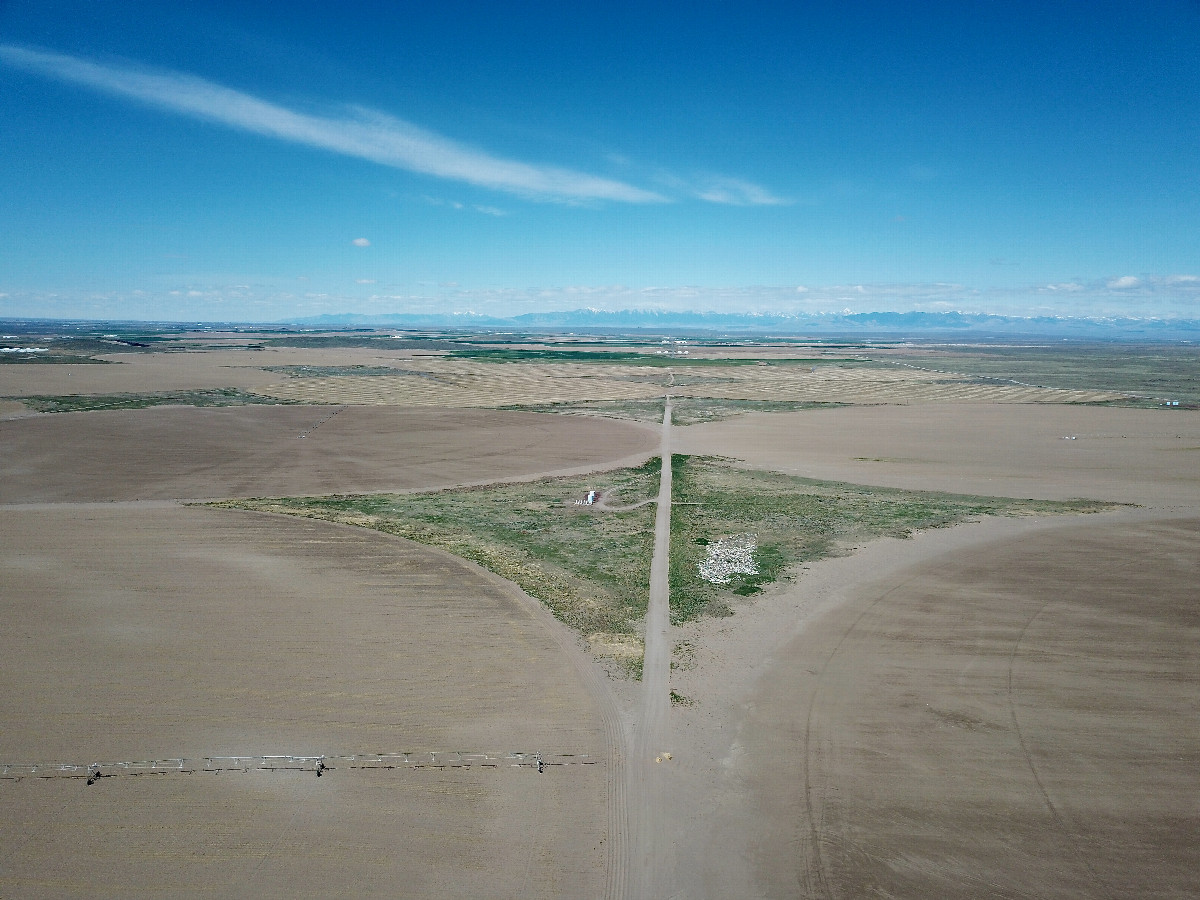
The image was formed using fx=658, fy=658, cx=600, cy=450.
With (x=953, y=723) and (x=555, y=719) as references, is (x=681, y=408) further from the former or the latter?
(x=555, y=719)

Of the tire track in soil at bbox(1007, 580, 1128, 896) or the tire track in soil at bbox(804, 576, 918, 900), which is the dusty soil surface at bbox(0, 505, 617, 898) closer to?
the tire track in soil at bbox(804, 576, 918, 900)

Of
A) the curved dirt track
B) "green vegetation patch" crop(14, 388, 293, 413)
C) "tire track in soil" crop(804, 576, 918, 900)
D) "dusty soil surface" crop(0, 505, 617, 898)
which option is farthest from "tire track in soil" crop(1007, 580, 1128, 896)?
"green vegetation patch" crop(14, 388, 293, 413)

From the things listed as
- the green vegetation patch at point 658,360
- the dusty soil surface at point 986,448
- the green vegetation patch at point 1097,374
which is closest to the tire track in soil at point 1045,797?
the dusty soil surface at point 986,448

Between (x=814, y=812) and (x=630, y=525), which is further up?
(x=630, y=525)

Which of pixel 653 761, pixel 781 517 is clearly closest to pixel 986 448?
pixel 781 517

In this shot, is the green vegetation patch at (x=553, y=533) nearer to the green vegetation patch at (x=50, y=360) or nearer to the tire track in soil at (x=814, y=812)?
the tire track in soil at (x=814, y=812)

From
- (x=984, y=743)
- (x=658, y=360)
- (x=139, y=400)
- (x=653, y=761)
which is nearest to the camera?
(x=653, y=761)

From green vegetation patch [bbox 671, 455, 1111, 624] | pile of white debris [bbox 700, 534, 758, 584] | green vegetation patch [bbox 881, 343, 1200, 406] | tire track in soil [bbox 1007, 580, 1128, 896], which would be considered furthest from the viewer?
green vegetation patch [bbox 881, 343, 1200, 406]
